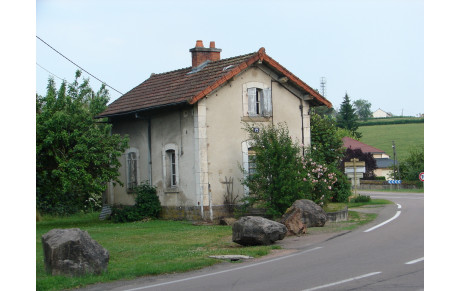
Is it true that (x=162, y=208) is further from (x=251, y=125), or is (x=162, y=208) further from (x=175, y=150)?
(x=251, y=125)

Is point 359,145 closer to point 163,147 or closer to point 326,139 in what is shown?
point 326,139

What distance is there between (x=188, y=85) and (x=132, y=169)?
4880mm

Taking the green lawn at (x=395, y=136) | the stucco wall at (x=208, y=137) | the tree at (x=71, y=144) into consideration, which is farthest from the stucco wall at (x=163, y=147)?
the green lawn at (x=395, y=136)

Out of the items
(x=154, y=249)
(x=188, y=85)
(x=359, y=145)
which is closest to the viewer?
(x=154, y=249)

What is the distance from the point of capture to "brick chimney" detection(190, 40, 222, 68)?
27.8 meters

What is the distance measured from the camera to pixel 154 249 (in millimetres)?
15992

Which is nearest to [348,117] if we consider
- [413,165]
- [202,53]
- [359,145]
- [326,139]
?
[359,145]

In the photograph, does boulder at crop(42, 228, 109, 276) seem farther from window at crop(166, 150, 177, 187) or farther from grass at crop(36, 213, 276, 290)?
window at crop(166, 150, 177, 187)

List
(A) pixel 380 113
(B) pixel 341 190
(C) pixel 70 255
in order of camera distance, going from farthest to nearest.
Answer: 1. (A) pixel 380 113
2. (B) pixel 341 190
3. (C) pixel 70 255

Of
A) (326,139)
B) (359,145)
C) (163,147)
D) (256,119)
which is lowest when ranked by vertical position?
(163,147)

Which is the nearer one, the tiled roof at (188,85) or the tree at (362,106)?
the tiled roof at (188,85)

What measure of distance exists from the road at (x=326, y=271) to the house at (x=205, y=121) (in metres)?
9.30

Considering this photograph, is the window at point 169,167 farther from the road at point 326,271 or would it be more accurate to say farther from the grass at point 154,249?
the road at point 326,271

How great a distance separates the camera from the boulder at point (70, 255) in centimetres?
1150
